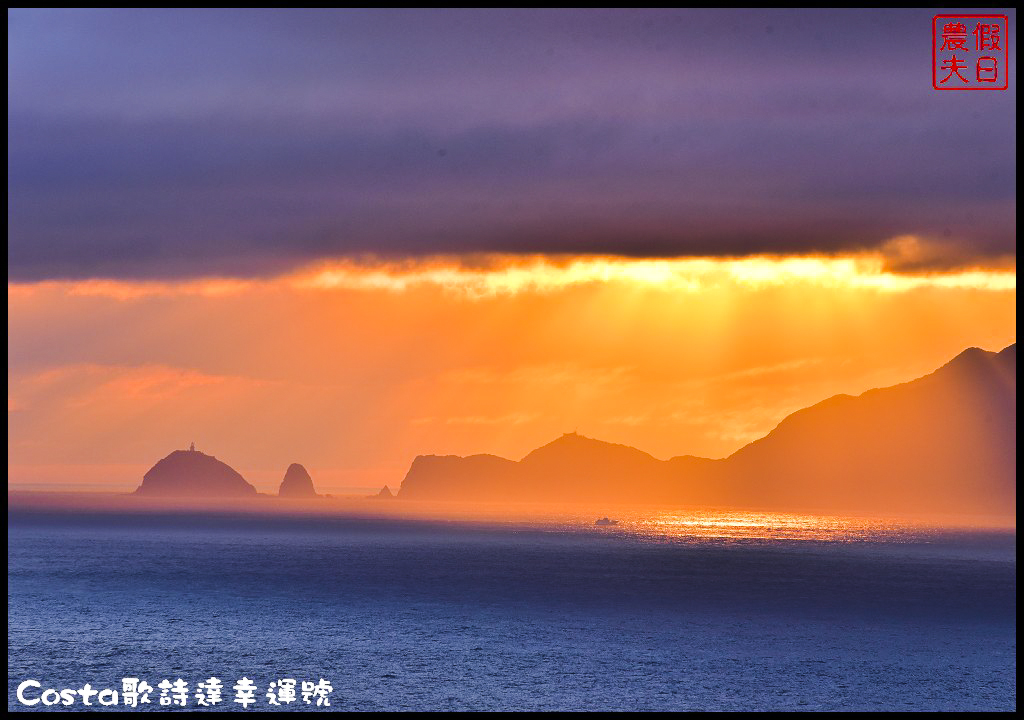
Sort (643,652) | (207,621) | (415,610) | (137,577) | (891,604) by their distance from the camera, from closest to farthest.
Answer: (643,652), (207,621), (415,610), (891,604), (137,577)

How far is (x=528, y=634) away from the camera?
277 feet

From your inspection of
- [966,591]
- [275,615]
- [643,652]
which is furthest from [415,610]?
[966,591]

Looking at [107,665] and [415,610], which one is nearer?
[107,665]

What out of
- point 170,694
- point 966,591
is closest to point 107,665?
point 170,694

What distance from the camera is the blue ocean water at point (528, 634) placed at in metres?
62.1

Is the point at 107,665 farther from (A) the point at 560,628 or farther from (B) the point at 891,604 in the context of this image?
(B) the point at 891,604

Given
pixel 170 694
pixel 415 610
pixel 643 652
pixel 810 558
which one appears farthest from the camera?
pixel 810 558

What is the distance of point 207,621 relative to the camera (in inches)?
3506

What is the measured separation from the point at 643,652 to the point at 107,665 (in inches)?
1377

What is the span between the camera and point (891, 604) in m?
114

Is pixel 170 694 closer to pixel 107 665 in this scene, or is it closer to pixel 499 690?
pixel 107 665

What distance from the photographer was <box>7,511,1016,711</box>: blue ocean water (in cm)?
6209

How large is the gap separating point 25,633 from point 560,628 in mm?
40114

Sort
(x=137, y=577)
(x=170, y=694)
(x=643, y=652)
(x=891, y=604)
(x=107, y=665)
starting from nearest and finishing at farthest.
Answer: (x=170, y=694), (x=107, y=665), (x=643, y=652), (x=891, y=604), (x=137, y=577)
